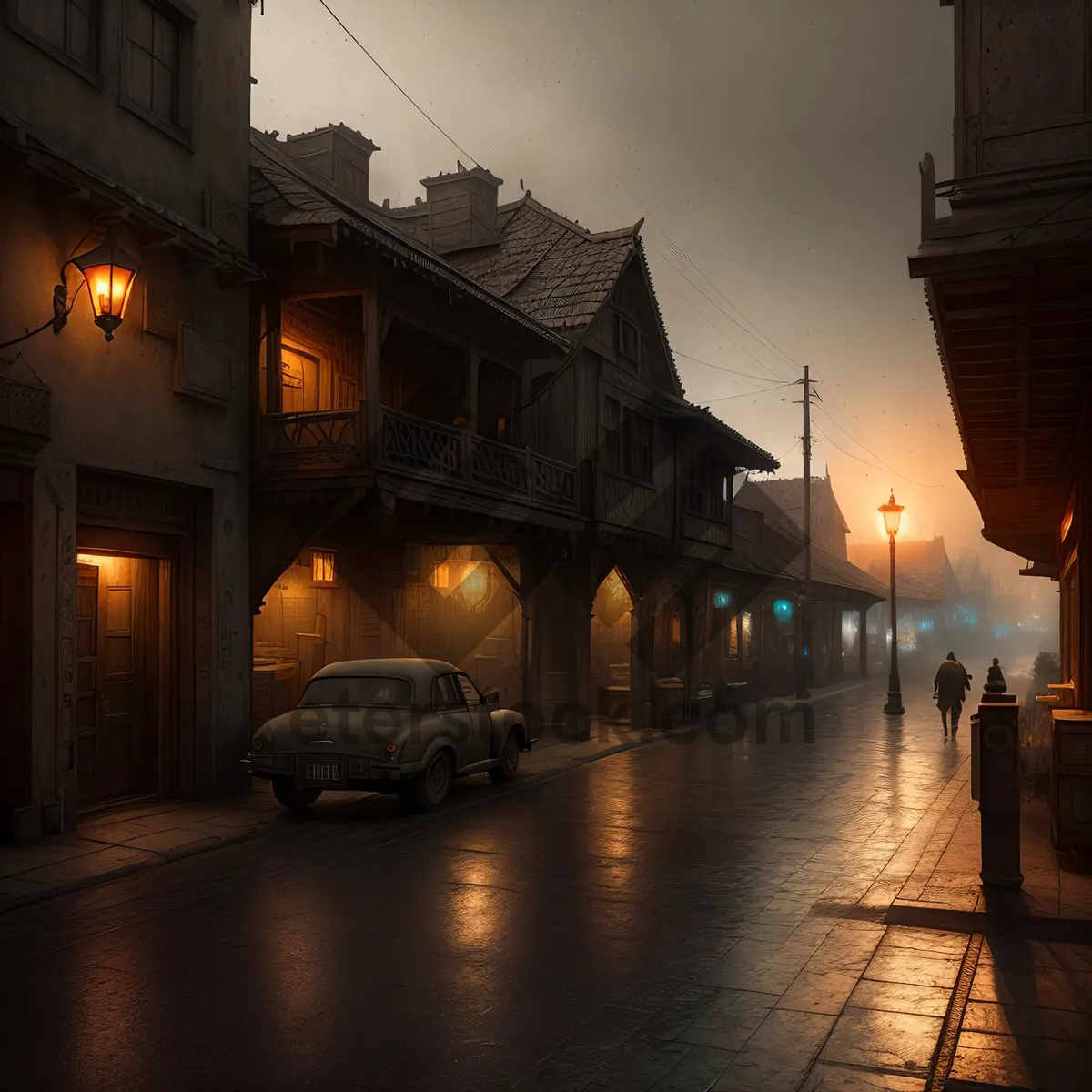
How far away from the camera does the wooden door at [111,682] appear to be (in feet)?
39.1

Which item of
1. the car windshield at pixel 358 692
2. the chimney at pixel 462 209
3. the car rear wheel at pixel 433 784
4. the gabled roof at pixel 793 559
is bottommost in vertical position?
the car rear wheel at pixel 433 784

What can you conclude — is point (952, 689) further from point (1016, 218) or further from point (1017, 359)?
point (1016, 218)

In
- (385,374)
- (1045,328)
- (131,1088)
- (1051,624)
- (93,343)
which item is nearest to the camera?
(131,1088)

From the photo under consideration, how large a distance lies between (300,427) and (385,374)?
4.49 m

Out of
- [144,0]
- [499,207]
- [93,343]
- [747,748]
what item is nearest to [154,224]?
[93,343]

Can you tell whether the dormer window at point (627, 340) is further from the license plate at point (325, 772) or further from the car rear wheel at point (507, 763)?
the license plate at point (325, 772)

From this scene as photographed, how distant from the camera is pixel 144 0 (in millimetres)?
12438

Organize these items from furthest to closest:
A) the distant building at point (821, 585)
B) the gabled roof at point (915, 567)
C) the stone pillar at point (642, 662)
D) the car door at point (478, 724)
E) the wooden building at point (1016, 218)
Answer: the gabled roof at point (915, 567)
the distant building at point (821, 585)
the stone pillar at point (642, 662)
the car door at point (478, 724)
the wooden building at point (1016, 218)

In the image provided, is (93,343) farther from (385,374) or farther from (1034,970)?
(1034,970)

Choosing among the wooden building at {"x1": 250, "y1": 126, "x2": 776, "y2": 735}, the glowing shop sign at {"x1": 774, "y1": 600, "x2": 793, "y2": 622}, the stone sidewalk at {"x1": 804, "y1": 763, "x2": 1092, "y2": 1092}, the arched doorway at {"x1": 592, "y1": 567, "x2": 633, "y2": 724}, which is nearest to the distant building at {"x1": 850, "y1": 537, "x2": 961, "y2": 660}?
the glowing shop sign at {"x1": 774, "y1": 600, "x2": 793, "y2": 622}

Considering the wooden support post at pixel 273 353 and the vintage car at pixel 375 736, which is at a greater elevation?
the wooden support post at pixel 273 353

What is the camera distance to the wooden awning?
6668 millimetres

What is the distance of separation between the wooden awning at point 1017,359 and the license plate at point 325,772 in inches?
278

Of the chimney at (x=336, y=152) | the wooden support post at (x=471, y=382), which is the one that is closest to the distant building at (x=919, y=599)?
the chimney at (x=336, y=152)
